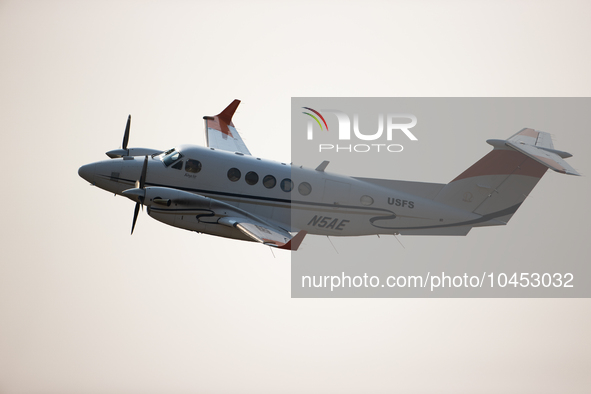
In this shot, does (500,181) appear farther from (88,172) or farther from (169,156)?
(88,172)

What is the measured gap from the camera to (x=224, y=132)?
2008cm

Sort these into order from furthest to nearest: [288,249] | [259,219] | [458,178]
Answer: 1. [458,178]
2. [259,219]
3. [288,249]

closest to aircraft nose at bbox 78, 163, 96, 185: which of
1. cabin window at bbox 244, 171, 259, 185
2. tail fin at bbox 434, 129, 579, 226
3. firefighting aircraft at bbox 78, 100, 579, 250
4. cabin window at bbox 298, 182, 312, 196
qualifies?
firefighting aircraft at bbox 78, 100, 579, 250

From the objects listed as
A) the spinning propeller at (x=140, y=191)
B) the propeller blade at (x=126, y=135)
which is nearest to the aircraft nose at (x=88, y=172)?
the spinning propeller at (x=140, y=191)

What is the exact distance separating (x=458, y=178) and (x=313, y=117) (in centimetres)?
→ 472

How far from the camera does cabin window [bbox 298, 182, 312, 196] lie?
16406 mm

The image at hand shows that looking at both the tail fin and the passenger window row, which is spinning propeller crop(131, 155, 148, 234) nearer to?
the passenger window row

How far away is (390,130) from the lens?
55.7 ft

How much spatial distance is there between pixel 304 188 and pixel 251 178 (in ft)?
5.08

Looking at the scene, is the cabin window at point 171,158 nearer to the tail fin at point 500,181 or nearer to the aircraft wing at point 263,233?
the aircraft wing at point 263,233

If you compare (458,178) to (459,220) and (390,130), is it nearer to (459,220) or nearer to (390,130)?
(459,220)

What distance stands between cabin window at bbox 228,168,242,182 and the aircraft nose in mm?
3915

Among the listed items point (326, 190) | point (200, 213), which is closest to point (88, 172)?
point (200, 213)

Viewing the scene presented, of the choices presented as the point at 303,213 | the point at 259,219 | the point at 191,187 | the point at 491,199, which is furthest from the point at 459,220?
the point at 191,187
